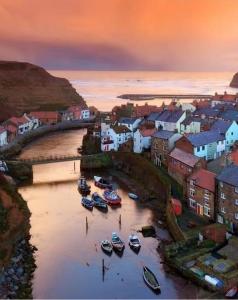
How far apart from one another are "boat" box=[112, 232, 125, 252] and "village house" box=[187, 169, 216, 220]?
24.3ft

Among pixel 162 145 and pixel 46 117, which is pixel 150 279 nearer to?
pixel 162 145

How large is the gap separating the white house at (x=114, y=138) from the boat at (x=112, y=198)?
48.7 ft

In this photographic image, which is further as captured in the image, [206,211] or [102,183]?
[102,183]

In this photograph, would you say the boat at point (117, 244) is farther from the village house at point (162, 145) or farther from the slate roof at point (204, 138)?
the village house at point (162, 145)

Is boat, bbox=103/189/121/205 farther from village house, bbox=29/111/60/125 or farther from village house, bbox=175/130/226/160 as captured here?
village house, bbox=29/111/60/125

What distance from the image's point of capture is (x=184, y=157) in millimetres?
41844

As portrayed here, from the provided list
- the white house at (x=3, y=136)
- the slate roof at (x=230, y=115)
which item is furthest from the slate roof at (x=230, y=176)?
the white house at (x=3, y=136)

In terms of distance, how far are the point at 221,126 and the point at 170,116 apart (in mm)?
9347

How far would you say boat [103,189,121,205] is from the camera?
1602 inches

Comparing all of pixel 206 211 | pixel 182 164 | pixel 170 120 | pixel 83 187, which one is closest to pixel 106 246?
pixel 206 211

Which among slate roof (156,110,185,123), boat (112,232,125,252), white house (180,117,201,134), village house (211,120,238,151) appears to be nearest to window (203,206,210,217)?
boat (112,232,125,252)

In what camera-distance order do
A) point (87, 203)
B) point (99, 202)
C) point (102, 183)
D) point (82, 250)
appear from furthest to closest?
point (102, 183) < point (99, 202) < point (87, 203) < point (82, 250)

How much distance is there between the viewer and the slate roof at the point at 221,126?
4859cm

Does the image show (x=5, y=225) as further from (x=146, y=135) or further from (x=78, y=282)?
(x=146, y=135)
